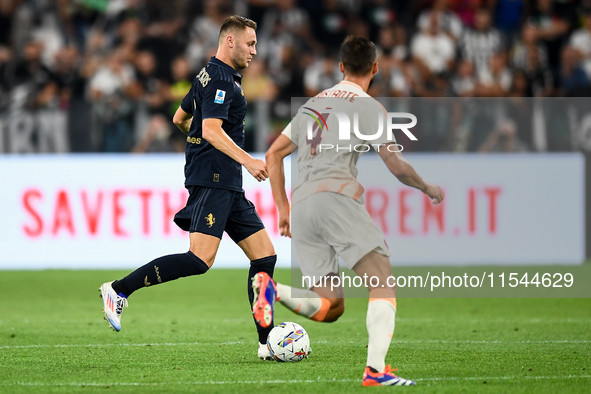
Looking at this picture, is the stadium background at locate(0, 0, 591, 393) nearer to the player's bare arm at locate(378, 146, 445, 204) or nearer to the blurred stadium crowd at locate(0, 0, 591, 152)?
the blurred stadium crowd at locate(0, 0, 591, 152)

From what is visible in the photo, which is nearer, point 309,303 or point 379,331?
point 379,331

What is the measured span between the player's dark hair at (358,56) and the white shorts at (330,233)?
731 millimetres

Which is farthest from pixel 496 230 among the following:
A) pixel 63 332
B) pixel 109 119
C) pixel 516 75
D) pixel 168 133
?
pixel 63 332

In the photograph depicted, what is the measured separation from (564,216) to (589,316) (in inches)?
179

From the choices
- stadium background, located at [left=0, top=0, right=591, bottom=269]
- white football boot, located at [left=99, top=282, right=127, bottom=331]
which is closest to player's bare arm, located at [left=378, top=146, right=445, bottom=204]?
white football boot, located at [left=99, top=282, right=127, bottom=331]

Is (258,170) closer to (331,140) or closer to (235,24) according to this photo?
(331,140)

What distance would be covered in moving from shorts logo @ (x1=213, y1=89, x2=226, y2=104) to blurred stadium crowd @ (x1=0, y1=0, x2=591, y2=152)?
675 centimetres

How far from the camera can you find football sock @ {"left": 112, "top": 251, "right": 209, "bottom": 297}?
19.2ft

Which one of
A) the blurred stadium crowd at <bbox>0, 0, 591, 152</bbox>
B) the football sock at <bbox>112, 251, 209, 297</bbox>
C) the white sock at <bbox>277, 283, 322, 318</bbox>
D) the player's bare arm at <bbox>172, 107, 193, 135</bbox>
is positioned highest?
the blurred stadium crowd at <bbox>0, 0, 591, 152</bbox>

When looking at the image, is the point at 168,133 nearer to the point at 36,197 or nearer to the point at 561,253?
the point at 36,197

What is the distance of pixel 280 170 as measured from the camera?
5.16m

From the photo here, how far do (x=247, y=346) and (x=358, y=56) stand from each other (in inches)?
106

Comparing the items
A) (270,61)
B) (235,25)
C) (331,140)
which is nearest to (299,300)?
(331,140)

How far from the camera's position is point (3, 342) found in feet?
22.4
